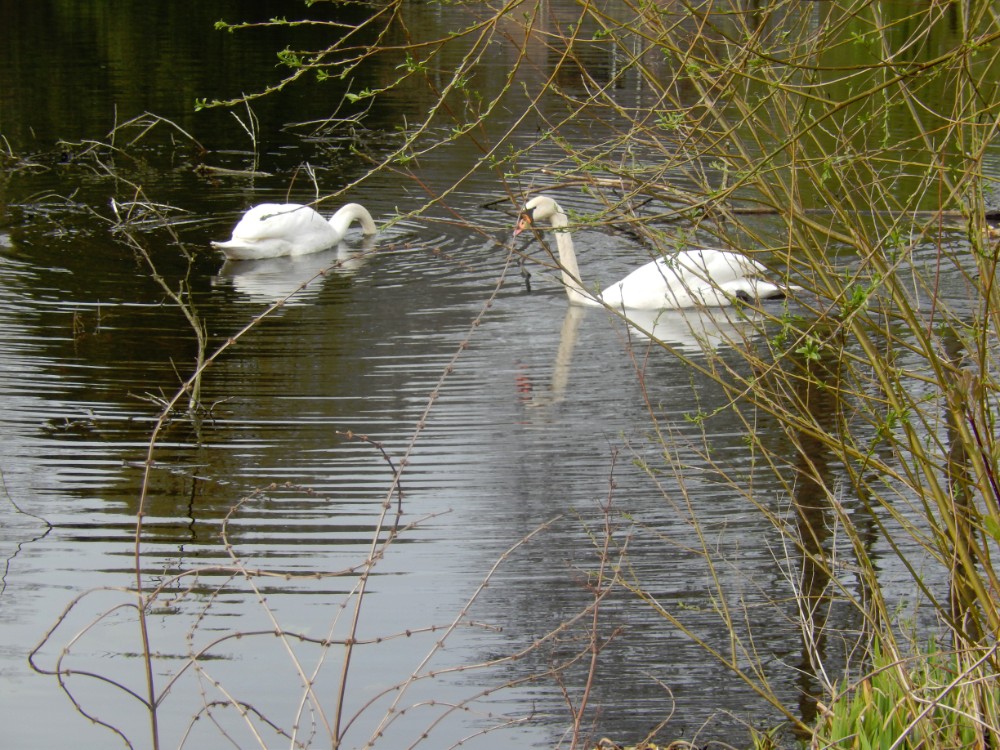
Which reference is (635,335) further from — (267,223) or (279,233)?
(279,233)

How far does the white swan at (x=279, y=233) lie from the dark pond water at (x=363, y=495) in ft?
0.50

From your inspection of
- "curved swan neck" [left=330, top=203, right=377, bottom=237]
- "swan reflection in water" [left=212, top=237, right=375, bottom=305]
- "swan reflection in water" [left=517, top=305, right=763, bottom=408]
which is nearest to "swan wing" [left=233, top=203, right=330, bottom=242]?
"swan reflection in water" [left=212, top=237, right=375, bottom=305]

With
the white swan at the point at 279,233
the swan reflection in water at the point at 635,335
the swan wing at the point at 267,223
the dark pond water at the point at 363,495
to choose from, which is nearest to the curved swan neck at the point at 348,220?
the white swan at the point at 279,233

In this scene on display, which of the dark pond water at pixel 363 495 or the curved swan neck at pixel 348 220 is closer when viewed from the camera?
the dark pond water at pixel 363 495

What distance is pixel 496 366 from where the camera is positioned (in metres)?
8.88

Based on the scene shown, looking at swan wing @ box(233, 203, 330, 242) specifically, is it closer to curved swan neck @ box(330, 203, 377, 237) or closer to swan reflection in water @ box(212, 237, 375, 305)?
swan reflection in water @ box(212, 237, 375, 305)

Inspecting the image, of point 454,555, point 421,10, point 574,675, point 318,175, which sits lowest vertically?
point 574,675

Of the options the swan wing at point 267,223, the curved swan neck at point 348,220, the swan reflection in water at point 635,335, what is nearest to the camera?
the swan reflection in water at point 635,335

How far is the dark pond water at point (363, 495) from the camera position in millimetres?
4773

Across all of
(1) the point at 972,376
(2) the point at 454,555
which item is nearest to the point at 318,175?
(2) the point at 454,555

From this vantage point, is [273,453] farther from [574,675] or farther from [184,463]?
[574,675]

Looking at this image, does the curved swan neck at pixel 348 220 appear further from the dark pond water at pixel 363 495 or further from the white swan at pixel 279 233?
the dark pond water at pixel 363 495

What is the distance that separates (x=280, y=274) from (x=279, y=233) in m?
0.52

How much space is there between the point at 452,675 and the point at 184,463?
2.60m
